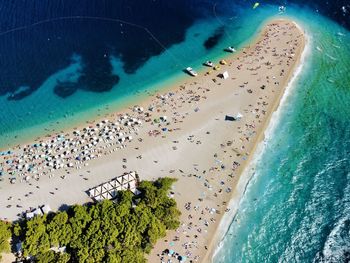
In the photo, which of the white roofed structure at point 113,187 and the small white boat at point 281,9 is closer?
the white roofed structure at point 113,187

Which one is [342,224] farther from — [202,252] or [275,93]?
[275,93]

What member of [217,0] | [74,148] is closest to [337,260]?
[74,148]

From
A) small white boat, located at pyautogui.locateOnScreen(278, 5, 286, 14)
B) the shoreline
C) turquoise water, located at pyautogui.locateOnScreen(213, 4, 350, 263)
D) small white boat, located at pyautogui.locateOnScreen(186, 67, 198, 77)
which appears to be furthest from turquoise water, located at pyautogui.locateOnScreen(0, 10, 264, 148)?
turquoise water, located at pyautogui.locateOnScreen(213, 4, 350, 263)

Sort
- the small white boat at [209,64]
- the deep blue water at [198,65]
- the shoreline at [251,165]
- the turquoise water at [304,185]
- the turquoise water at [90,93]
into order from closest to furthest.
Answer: the turquoise water at [304,185] < the shoreline at [251,165] < the deep blue water at [198,65] < the turquoise water at [90,93] < the small white boat at [209,64]

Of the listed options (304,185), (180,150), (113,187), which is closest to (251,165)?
(304,185)

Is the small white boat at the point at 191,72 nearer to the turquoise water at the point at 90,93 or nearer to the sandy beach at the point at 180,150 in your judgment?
the sandy beach at the point at 180,150

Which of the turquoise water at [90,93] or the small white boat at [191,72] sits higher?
the small white boat at [191,72]

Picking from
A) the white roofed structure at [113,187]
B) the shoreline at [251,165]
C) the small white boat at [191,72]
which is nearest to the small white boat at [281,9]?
the shoreline at [251,165]
